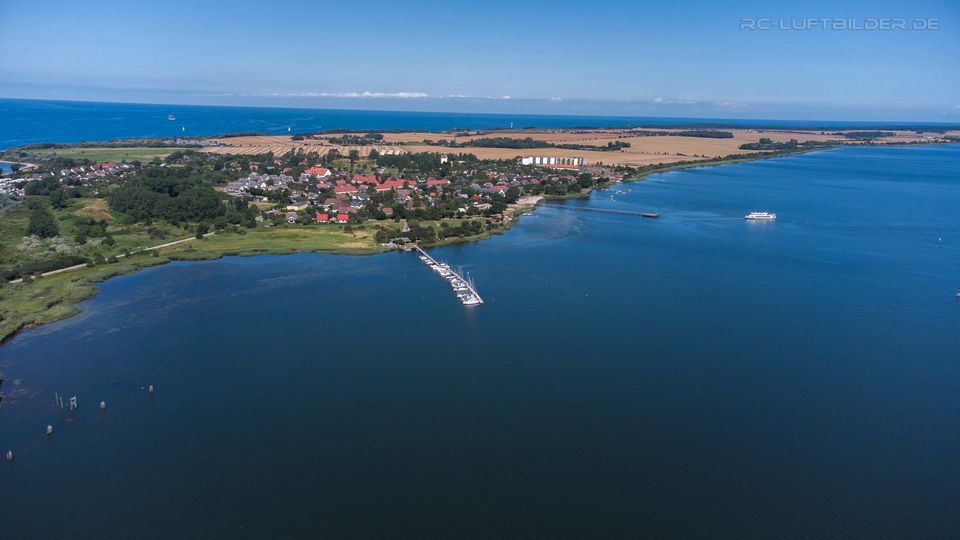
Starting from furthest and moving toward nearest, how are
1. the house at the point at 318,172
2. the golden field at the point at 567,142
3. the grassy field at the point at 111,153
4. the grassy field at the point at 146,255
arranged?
the golden field at the point at 567,142 < the grassy field at the point at 111,153 < the house at the point at 318,172 < the grassy field at the point at 146,255

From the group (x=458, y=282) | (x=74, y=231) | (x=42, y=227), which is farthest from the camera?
(x=74, y=231)

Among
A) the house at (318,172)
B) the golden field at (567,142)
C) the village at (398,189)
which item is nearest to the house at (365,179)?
the village at (398,189)

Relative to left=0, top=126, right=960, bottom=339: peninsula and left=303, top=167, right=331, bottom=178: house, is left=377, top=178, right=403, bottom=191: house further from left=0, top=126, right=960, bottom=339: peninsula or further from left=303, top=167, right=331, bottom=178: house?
Result: left=303, top=167, right=331, bottom=178: house

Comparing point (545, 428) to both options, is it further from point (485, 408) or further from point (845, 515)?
point (845, 515)

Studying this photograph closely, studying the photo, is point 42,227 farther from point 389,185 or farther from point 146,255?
point 389,185

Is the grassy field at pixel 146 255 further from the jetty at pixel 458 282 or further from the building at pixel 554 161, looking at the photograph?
the building at pixel 554 161

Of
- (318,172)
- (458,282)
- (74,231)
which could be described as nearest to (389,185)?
(318,172)

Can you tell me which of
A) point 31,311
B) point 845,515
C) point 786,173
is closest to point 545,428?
point 845,515
